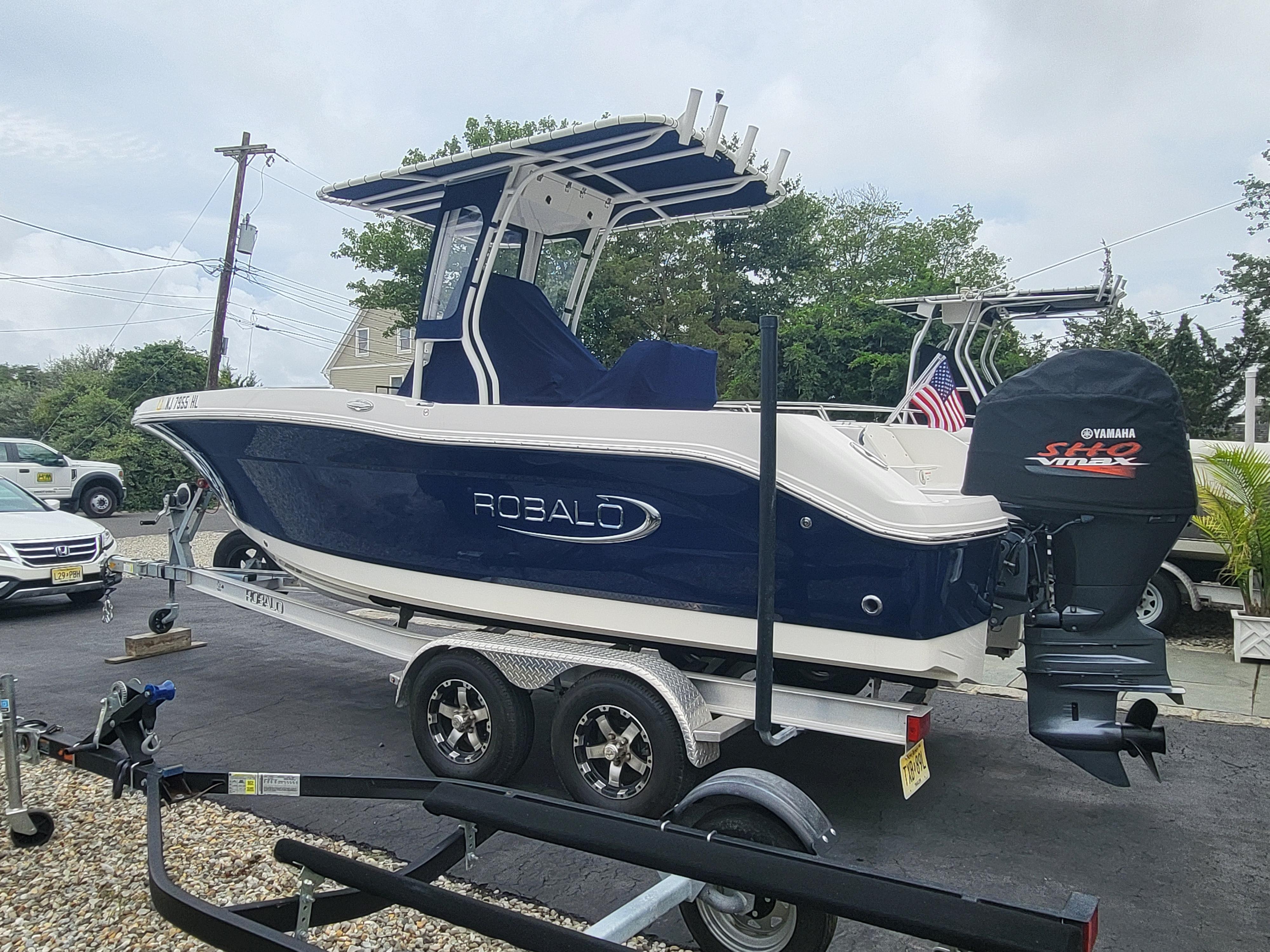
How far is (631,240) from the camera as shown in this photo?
24.9 m

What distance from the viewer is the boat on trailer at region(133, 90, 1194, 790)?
139 inches

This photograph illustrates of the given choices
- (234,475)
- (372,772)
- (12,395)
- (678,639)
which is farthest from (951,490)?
(12,395)

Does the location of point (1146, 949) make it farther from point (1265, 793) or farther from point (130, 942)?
point (130, 942)

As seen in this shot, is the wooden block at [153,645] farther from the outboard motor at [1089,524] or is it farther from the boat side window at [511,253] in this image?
the outboard motor at [1089,524]

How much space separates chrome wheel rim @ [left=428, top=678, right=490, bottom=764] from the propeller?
2.83 metres

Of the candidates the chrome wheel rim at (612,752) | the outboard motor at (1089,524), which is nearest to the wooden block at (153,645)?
the chrome wheel rim at (612,752)

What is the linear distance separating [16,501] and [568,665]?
8404mm

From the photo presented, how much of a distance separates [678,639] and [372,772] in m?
1.83

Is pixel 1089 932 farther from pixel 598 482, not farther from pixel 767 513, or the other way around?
pixel 598 482

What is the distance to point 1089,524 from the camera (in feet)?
12.1

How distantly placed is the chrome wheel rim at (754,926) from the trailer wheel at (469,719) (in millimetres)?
1595

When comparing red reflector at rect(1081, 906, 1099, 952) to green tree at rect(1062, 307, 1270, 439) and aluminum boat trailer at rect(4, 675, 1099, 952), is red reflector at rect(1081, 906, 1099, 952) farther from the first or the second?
green tree at rect(1062, 307, 1270, 439)

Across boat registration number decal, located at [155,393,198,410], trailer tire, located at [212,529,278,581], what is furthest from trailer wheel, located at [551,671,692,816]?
trailer tire, located at [212,529,278,581]

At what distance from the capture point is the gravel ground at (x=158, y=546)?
40.5 ft
